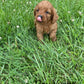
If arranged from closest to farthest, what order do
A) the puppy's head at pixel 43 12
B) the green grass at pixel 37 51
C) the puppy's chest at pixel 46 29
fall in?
the green grass at pixel 37 51 < the puppy's head at pixel 43 12 < the puppy's chest at pixel 46 29

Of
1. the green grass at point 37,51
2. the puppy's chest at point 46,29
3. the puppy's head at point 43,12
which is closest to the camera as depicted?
the green grass at point 37,51

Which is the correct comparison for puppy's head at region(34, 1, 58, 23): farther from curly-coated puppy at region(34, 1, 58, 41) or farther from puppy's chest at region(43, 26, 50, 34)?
puppy's chest at region(43, 26, 50, 34)

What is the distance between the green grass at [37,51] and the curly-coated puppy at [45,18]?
0.57ft

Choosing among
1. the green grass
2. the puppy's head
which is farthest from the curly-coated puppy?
the green grass

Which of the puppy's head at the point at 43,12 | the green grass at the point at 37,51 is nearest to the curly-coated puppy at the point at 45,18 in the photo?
the puppy's head at the point at 43,12

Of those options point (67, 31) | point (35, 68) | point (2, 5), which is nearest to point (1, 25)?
point (2, 5)

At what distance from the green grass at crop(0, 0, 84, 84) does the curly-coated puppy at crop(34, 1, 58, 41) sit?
17cm

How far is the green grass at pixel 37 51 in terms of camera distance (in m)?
1.65

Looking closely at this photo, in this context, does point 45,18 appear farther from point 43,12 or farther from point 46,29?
point 46,29

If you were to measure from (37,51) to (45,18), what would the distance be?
495 mm

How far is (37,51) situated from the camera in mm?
1938

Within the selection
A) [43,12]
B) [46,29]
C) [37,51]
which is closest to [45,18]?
[43,12]

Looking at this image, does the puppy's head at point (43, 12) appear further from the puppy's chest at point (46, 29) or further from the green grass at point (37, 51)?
the green grass at point (37, 51)

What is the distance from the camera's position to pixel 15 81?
5.32 feet
